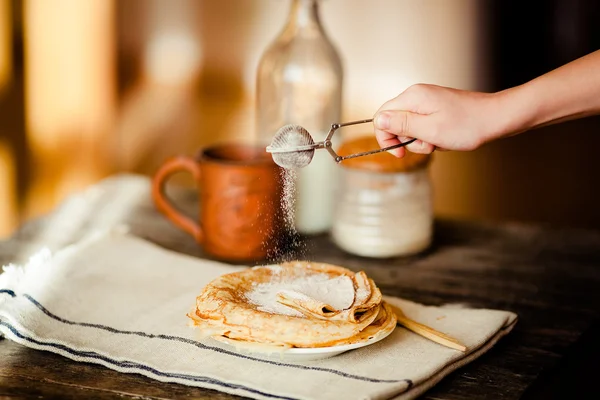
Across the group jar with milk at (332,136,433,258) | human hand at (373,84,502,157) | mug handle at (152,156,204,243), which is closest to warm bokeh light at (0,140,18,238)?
mug handle at (152,156,204,243)

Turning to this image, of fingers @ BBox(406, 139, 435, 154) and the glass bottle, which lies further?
the glass bottle

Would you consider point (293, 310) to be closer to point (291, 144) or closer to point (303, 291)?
point (303, 291)

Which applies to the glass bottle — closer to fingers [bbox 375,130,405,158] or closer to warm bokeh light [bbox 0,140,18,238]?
fingers [bbox 375,130,405,158]

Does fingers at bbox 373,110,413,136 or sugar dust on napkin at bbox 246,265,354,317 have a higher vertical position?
fingers at bbox 373,110,413,136

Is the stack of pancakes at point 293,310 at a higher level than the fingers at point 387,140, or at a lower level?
lower

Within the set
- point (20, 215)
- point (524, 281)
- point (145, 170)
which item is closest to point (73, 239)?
point (524, 281)

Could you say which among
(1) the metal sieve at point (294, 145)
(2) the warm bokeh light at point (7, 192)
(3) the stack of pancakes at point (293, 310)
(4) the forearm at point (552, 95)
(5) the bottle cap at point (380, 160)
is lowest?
(2) the warm bokeh light at point (7, 192)

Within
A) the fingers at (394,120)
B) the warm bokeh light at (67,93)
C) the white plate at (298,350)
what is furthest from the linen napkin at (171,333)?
the warm bokeh light at (67,93)

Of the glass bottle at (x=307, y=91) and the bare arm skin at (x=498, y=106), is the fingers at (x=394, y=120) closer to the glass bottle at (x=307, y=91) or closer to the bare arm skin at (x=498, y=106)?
the bare arm skin at (x=498, y=106)
